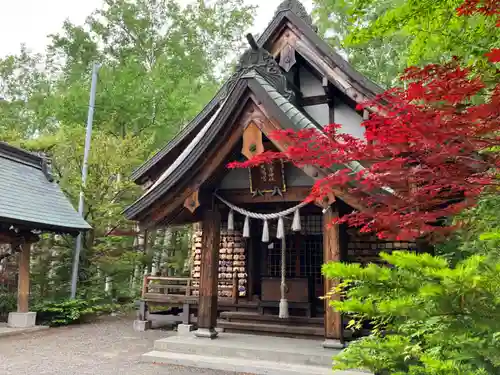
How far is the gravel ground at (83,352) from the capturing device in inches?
242

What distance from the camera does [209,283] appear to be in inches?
280

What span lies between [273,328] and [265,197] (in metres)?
2.81

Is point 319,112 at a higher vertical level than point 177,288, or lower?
higher

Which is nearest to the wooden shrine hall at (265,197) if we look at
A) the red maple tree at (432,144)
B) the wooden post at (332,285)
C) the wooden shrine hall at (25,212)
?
the wooden post at (332,285)

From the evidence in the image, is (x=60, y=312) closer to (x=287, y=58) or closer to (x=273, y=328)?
(x=273, y=328)

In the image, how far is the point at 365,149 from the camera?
3906 mm

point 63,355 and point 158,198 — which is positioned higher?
point 158,198

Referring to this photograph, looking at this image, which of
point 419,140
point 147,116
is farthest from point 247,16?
point 419,140

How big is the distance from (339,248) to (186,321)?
5066 mm

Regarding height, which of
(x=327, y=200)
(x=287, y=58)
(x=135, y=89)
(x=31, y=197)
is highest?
(x=135, y=89)

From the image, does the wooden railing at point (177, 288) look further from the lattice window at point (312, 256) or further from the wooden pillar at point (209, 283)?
the wooden pillar at point (209, 283)

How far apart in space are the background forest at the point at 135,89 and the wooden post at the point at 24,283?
1.31 meters

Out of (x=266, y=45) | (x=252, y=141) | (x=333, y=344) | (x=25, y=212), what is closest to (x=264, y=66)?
(x=252, y=141)

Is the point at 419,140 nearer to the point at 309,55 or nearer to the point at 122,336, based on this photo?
the point at 309,55
